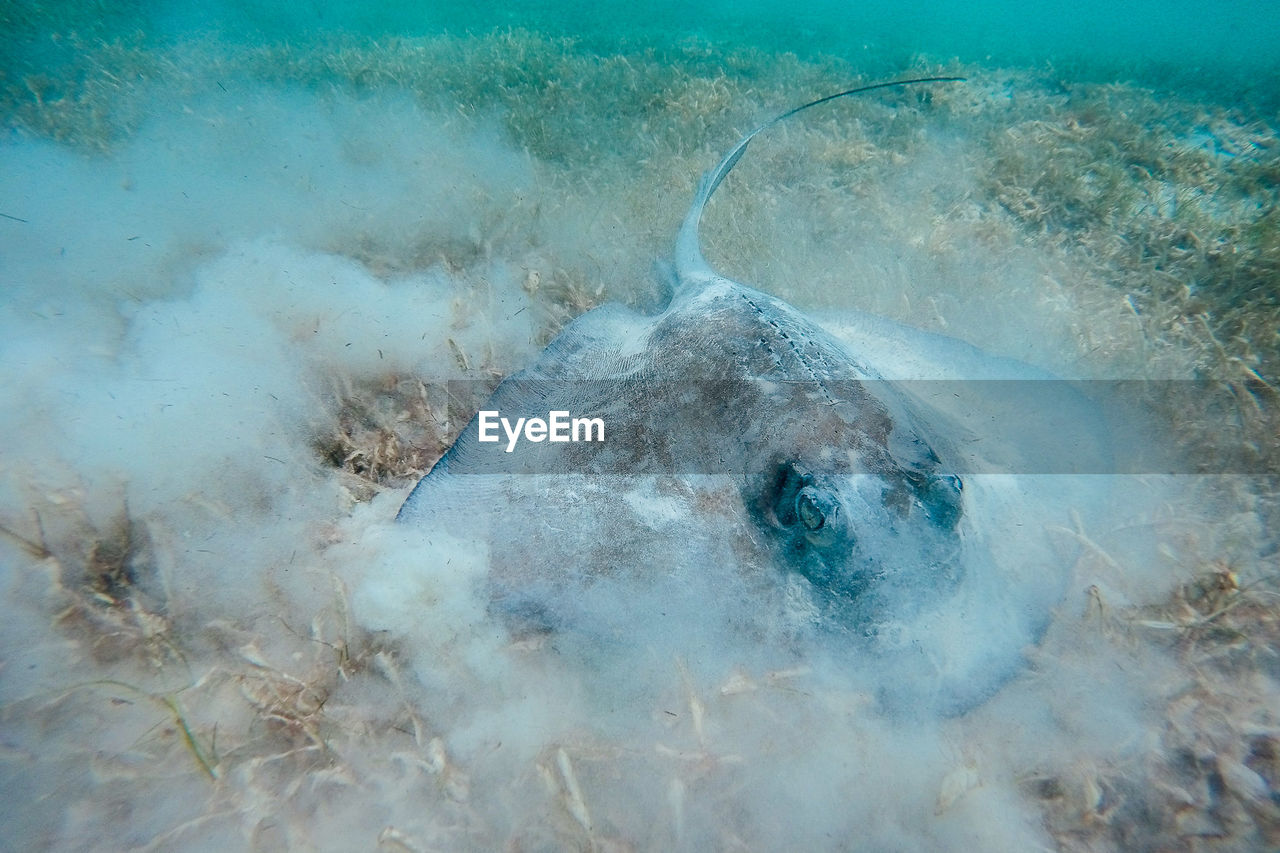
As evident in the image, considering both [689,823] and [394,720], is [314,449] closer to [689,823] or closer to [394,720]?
[394,720]

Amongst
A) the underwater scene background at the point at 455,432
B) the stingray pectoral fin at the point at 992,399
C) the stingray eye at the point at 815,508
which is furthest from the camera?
the stingray pectoral fin at the point at 992,399

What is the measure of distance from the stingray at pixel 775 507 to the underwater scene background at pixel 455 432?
13 cm

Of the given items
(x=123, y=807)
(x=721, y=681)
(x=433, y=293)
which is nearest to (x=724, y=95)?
(x=433, y=293)

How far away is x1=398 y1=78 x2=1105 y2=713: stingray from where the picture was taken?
7.00 feet

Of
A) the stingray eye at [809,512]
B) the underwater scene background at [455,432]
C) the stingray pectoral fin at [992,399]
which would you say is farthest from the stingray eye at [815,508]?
the stingray pectoral fin at [992,399]

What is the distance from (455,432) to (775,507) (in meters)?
2.29

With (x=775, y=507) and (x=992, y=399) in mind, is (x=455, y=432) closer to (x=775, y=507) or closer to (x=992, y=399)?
(x=775, y=507)

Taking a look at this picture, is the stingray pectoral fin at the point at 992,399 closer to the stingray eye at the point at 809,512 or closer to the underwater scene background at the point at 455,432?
the underwater scene background at the point at 455,432

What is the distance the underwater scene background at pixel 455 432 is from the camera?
6.82ft

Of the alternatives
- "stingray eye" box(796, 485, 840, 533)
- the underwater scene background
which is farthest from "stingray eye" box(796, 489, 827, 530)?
the underwater scene background

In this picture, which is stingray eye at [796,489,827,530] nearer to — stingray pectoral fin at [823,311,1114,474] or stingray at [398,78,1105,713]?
stingray at [398,78,1105,713]

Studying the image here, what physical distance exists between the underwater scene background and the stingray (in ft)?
0.44

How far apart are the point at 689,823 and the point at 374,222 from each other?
5815mm

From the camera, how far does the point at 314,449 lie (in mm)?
3391
